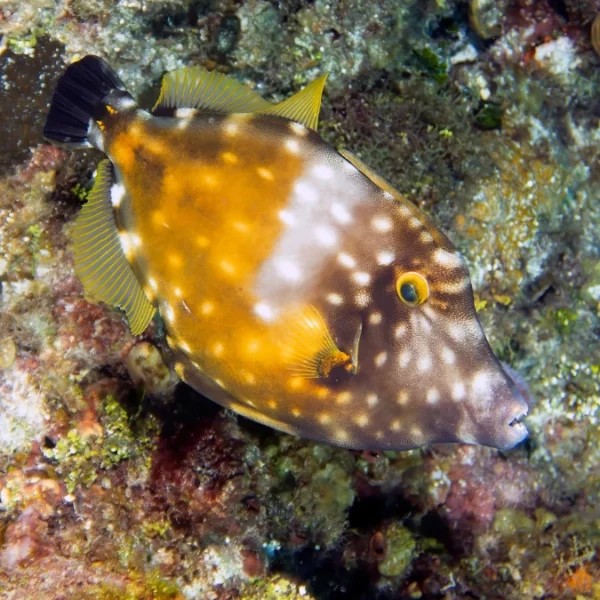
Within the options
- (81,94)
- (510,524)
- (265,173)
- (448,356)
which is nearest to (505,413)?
(448,356)

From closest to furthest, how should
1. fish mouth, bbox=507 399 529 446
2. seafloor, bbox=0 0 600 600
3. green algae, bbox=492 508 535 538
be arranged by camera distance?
1. fish mouth, bbox=507 399 529 446
2. seafloor, bbox=0 0 600 600
3. green algae, bbox=492 508 535 538

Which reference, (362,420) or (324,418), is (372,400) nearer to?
(362,420)

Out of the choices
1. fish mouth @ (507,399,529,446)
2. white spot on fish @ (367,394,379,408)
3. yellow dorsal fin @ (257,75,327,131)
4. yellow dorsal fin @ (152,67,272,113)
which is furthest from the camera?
yellow dorsal fin @ (152,67,272,113)

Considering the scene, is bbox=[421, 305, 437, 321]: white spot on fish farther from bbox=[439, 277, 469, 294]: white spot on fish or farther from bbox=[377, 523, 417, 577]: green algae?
bbox=[377, 523, 417, 577]: green algae

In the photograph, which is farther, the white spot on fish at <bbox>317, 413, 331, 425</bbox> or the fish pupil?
the white spot on fish at <bbox>317, 413, 331, 425</bbox>

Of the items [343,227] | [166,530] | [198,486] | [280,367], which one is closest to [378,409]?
[280,367]

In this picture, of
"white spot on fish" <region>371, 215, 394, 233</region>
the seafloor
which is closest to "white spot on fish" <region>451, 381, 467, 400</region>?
"white spot on fish" <region>371, 215, 394, 233</region>

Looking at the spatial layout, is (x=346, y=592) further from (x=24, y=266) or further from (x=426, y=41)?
(x=426, y=41)

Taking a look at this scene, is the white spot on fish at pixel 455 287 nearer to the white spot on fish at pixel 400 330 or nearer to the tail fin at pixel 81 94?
the white spot on fish at pixel 400 330
